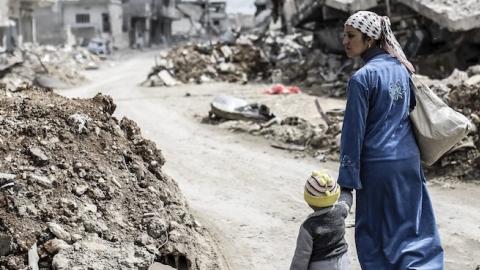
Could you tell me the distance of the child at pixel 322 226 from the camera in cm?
299

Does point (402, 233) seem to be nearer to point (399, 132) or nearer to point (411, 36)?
point (399, 132)

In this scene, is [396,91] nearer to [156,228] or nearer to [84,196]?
[156,228]

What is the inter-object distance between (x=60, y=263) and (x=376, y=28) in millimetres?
2447

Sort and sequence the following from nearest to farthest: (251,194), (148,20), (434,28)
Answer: (251,194) < (434,28) < (148,20)

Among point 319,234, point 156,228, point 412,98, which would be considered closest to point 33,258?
point 156,228

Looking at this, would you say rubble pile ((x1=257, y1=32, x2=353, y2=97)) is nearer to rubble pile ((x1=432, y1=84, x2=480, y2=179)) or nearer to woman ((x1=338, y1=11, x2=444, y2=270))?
rubble pile ((x1=432, y1=84, x2=480, y2=179))

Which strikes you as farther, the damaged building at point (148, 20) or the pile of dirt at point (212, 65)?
the damaged building at point (148, 20)

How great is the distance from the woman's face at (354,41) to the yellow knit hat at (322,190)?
657mm

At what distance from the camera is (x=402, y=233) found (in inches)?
118

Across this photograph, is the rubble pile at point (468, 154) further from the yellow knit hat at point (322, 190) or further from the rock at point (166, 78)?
the rock at point (166, 78)

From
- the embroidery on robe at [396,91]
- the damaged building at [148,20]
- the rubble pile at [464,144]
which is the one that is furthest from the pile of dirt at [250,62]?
the damaged building at [148,20]

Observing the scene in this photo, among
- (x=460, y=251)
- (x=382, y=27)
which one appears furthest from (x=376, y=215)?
(x=460, y=251)

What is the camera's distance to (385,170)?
2.99 metres

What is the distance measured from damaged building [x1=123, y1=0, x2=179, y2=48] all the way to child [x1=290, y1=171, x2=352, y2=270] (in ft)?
178
